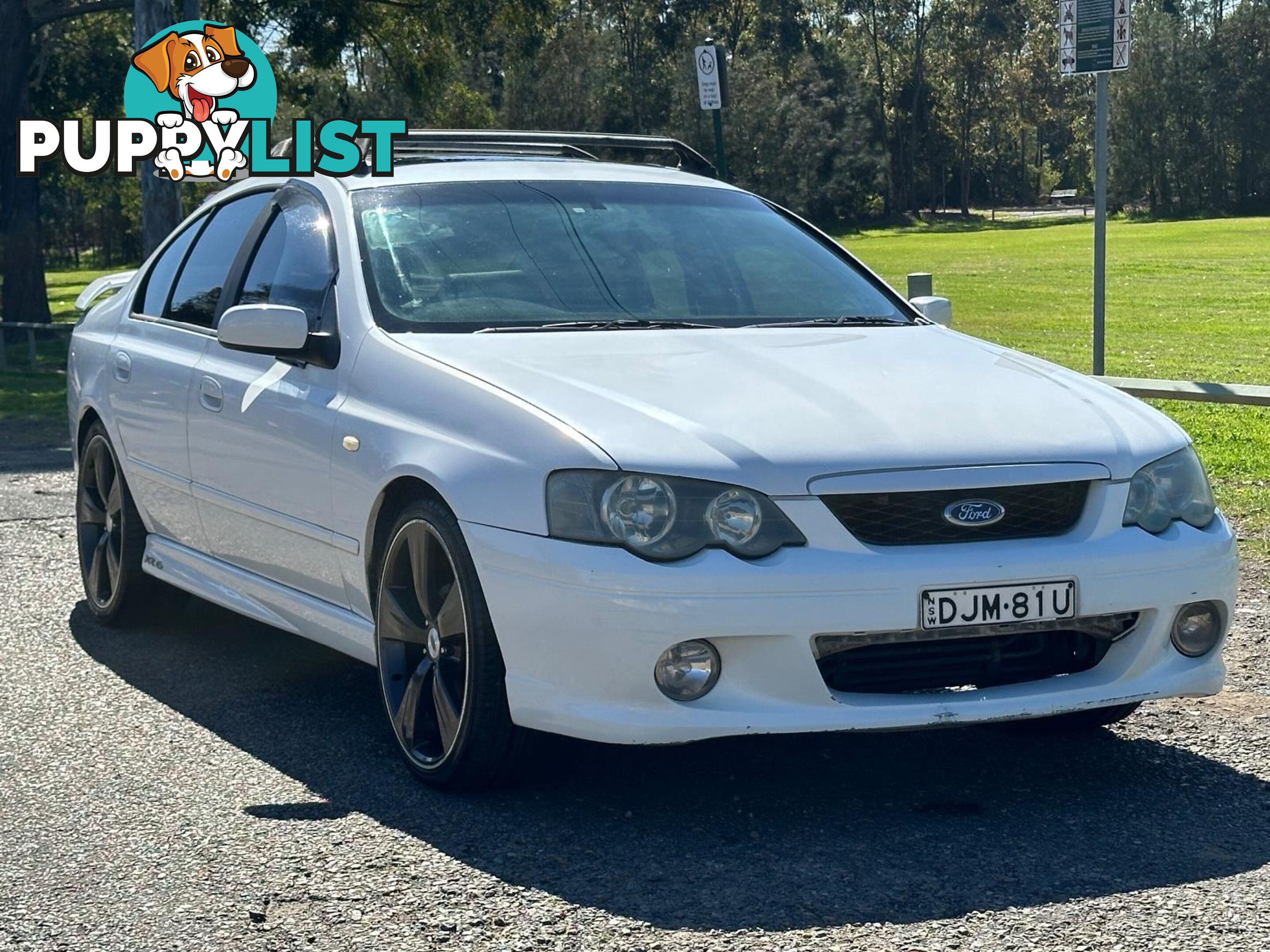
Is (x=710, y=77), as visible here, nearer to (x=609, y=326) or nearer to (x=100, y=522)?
(x=100, y=522)

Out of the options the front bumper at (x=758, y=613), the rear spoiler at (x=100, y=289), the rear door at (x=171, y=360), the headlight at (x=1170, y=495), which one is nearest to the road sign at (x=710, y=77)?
the rear spoiler at (x=100, y=289)

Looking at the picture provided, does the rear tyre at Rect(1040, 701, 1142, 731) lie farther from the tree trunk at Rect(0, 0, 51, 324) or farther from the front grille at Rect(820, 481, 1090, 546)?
the tree trunk at Rect(0, 0, 51, 324)

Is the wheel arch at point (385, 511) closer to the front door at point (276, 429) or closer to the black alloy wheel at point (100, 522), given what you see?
the front door at point (276, 429)

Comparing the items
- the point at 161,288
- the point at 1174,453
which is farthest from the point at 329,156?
the point at 1174,453

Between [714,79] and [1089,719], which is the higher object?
[714,79]

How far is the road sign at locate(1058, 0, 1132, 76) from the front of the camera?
10258mm

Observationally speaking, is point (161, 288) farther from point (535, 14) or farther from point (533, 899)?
point (535, 14)

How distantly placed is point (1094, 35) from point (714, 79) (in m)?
3.29

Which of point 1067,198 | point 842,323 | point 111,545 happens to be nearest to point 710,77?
point 111,545

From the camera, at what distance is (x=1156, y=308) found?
25250 millimetres

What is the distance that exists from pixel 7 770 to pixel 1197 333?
1790 cm

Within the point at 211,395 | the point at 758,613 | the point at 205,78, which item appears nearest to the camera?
the point at 758,613

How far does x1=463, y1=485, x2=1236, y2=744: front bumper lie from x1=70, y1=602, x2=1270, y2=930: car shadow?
10.3 inches

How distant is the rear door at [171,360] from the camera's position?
6.21m
